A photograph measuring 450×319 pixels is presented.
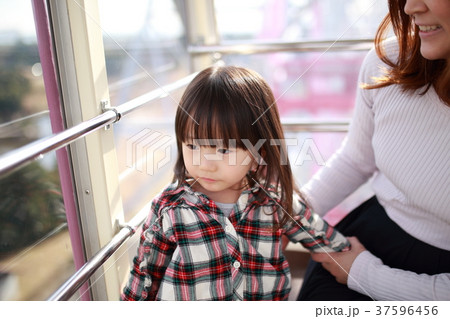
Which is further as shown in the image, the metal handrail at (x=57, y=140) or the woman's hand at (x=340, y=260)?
the woman's hand at (x=340, y=260)

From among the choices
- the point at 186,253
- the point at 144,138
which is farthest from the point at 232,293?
the point at 144,138

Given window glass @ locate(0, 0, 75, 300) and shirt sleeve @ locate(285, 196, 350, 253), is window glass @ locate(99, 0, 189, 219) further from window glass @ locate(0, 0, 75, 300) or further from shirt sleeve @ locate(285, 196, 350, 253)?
shirt sleeve @ locate(285, 196, 350, 253)

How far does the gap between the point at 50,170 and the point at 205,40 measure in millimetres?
930

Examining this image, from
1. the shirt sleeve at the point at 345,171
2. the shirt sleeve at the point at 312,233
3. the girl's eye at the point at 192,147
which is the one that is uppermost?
the girl's eye at the point at 192,147

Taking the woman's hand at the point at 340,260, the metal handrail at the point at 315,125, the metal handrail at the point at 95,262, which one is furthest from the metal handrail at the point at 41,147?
the metal handrail at the point at 315,125

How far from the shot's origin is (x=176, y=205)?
91cm

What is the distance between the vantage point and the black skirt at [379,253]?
94 centimetres

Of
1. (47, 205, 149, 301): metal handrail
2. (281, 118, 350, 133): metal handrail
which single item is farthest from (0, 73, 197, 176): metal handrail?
(281, 118, 350, 133): metal handrail

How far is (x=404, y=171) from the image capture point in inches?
37.7

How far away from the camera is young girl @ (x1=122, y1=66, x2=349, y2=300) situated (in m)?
0.88

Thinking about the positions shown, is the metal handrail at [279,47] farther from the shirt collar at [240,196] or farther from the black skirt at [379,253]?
the shirt collar at [240,196]

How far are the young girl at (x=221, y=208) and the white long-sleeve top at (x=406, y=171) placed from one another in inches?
8.3

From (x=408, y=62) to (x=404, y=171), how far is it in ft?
0.74

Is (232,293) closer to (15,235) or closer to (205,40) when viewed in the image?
(15,235)
